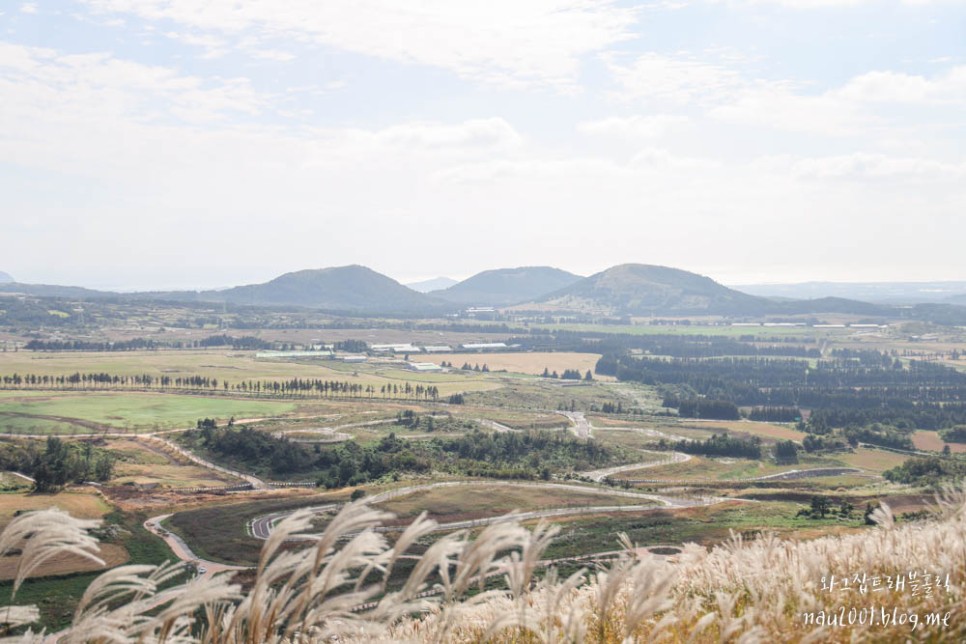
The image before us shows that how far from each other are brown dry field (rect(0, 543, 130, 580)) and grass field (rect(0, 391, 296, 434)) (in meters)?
64.4

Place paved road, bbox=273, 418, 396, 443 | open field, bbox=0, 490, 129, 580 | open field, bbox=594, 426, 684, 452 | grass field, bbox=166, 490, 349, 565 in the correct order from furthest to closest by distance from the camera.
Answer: open field, bbox=594, 426, 684, 452
paved road, bbox=273, 418, 396, 443
grass field, bbox=166, 490, 349, 565
open field, bbox=0, 490, 129, 580

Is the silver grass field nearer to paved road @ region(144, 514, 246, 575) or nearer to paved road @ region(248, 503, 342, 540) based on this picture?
paved road @ region(144, 514, 246, 575)

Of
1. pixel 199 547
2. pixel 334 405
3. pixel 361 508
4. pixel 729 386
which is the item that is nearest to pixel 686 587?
pixel 361 508

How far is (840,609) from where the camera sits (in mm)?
7414

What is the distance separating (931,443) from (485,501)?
85.2 metres

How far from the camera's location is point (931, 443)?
4702 inches

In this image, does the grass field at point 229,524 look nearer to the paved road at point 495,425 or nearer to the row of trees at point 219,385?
the paved road at point 495,425

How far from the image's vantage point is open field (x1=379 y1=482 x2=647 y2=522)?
64.1m

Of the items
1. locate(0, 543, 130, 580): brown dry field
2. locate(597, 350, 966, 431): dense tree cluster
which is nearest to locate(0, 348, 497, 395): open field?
locate(597, 350, 966, 431): dense tree cluster

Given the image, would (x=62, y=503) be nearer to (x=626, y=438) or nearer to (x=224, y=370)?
(x=626, y=438)

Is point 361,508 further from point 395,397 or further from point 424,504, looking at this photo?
point 395,397

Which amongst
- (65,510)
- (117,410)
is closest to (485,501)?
(65,510)

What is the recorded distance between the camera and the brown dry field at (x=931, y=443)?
376ft

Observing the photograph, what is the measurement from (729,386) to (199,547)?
154m
